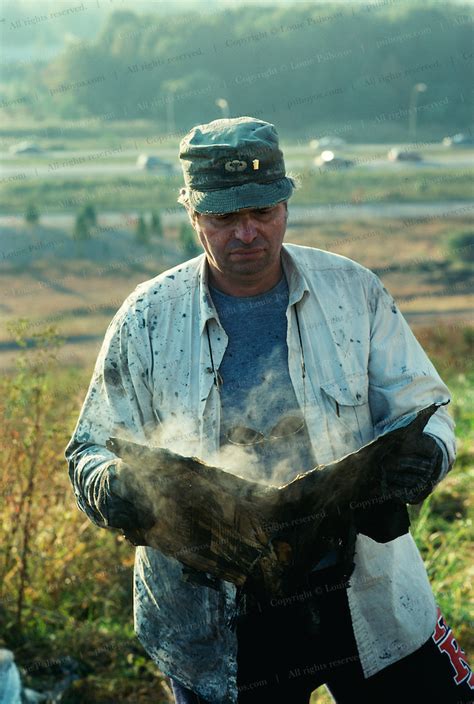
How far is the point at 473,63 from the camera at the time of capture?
187ft

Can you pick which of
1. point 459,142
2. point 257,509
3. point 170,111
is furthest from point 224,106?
point 257,509

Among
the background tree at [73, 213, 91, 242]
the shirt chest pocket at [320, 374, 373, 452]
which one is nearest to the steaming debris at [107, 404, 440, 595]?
the shirt chest pocket at [320, 374, 373, 452]

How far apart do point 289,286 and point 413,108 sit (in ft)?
170

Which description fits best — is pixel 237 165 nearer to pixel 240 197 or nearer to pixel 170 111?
pixel 240 197

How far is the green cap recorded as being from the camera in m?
2.40

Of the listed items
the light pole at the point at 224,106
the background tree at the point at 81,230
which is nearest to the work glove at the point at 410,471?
the background tree at the point at 81,230

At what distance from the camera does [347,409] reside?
244 cm

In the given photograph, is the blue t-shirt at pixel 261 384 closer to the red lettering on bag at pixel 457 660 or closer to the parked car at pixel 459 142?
the red lettering on bag at pixel 457 660

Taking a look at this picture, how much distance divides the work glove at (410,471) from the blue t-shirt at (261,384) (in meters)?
0.25

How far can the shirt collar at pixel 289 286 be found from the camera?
2.50 metres

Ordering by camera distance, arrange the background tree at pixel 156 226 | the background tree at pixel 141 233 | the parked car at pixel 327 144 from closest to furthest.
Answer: the background tree at pixel 141 233 → the background tree at pixel 156 226 → the parked car at pixel 327 144

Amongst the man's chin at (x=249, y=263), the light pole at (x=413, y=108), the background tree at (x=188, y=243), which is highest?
the light pole at (x=413, y=108)

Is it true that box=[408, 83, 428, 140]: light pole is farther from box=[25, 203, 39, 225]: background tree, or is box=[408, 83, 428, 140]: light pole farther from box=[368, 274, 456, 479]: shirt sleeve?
box=[368, 274, 456, 479]: shirt sleeve

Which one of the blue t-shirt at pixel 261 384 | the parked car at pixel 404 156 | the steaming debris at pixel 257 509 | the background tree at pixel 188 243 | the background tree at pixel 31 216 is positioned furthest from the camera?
the parked car at pixel 404 156
